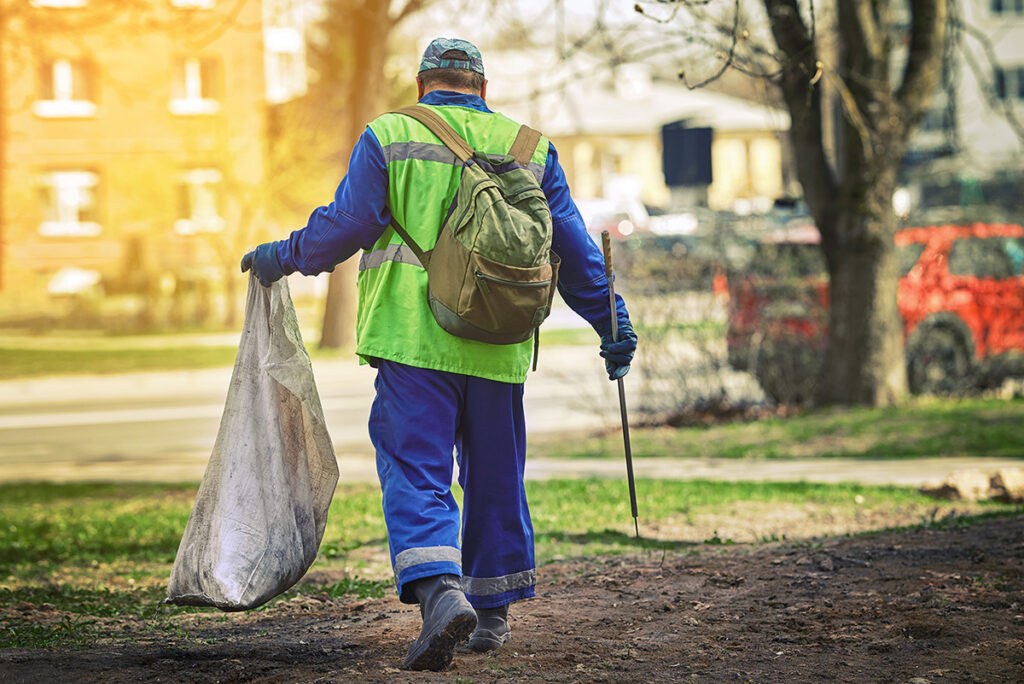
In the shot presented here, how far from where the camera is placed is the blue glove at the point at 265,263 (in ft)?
13.4

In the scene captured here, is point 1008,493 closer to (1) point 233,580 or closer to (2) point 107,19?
(1) point 233,580

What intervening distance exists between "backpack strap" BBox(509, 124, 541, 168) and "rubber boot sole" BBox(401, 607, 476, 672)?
1411 millimetres

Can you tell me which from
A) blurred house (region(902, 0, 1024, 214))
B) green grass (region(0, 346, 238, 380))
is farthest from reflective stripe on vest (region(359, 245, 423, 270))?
green grass (region(0, 346, 238, 380))

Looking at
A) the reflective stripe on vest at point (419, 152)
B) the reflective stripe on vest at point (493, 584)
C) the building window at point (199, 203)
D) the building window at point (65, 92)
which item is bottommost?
the reflective stripe on vest at point (493, 584)

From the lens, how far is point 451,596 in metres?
3.56

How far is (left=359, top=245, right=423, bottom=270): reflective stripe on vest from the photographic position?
150 inches

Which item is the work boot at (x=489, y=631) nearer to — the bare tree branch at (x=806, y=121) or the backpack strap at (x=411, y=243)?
the backpack strap at (x=411, y=243)

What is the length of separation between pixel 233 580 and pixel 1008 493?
520 cm

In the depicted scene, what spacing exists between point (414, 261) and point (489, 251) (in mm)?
315

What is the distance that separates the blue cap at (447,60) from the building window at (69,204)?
3239 centimetres

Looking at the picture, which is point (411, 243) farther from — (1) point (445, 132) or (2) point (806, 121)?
(2) point (806, 121)

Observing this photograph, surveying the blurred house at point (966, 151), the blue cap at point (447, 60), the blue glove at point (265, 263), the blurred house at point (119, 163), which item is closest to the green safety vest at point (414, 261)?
the blue cap at point (447, 60)

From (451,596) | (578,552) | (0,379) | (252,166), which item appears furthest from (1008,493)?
(252,166)

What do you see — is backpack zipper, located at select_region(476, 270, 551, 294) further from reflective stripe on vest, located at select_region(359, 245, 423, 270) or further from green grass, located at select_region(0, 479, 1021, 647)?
green grass, located at select_region(0, 479, 1021, 647)
